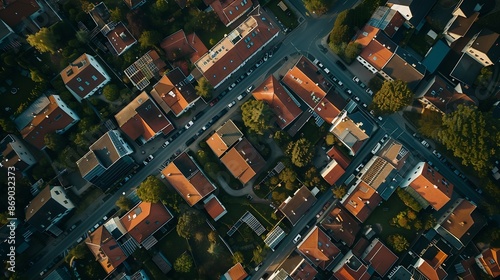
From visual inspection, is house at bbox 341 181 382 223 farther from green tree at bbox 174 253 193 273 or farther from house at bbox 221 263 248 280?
green tree at bbox 174 253 193 273

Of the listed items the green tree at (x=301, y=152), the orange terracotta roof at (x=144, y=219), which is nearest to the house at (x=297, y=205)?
the green tree at (x=301, y=152)

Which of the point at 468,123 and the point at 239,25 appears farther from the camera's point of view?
the point at 239,25

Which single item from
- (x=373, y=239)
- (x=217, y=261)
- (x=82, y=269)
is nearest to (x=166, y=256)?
(x=217, y=261)

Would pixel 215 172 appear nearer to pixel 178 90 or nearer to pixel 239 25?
pixel 178 90

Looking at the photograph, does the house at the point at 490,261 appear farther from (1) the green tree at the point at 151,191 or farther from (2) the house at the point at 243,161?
(1) the green tree at the point at 151,191

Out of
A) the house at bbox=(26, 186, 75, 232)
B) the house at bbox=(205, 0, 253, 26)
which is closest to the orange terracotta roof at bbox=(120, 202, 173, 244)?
the house at bbox=(26, 186, 75, 232)

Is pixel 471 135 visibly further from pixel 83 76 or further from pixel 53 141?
pixel 53 141

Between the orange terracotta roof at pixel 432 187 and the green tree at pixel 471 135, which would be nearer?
the green tree at pixel 471 135

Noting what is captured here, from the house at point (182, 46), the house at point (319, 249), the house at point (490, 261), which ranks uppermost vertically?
the house at point (182, 46)
